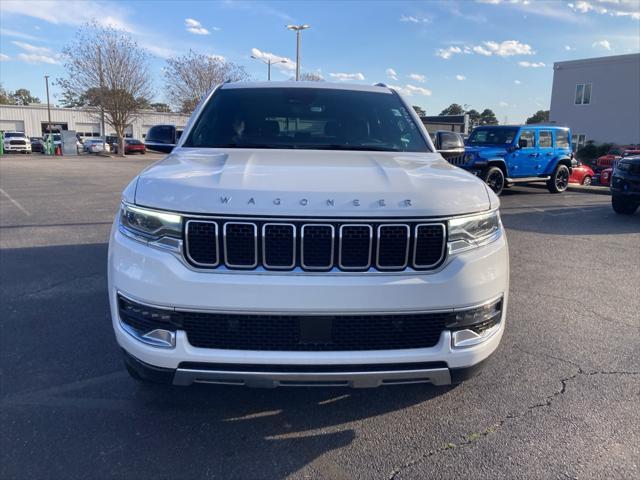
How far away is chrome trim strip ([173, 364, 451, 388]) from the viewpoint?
2285 mm

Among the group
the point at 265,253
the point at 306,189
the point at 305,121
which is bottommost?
the point at 265,253

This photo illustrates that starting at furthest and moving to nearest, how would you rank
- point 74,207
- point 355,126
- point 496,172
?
1. point 496,172
2. point 74,207
3. point 355,126

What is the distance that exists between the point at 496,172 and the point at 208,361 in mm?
13129

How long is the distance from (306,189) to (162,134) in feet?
7.85

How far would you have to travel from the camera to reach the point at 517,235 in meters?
8.50

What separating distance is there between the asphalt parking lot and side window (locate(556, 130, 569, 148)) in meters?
12.1

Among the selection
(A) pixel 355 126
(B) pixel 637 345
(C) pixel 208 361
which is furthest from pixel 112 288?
(B) pixel 637 345

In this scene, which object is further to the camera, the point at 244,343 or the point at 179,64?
the point at 179,64

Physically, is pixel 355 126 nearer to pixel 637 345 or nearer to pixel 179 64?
pixel 637 345

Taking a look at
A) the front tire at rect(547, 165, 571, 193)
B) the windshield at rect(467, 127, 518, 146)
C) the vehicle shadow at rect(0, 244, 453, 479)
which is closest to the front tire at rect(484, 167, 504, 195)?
the windshield at rect(467, 127, 518, 146)

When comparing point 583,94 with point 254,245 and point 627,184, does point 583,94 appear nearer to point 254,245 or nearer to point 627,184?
point 627,184

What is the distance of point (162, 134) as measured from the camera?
13.9ft

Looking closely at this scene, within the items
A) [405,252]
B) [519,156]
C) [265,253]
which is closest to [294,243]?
[265,253]

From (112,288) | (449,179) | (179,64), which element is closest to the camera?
(112,288)
